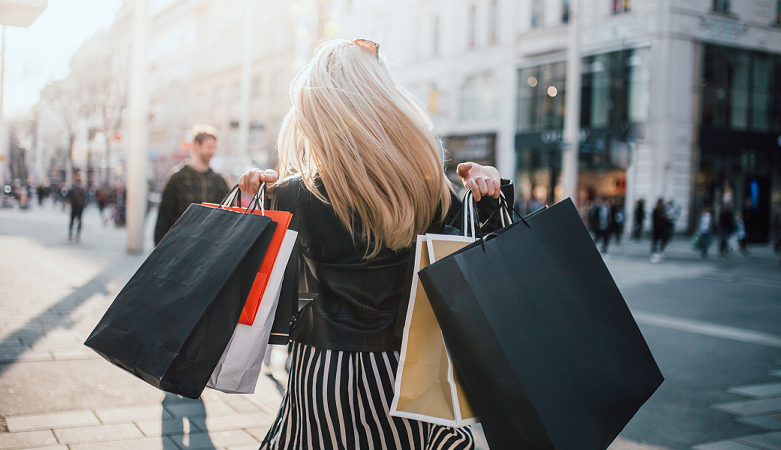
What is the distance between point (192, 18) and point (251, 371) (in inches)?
2061

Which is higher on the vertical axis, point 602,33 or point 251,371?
point 602,33

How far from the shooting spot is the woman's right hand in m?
1.85

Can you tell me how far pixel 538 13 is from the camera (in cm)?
2539

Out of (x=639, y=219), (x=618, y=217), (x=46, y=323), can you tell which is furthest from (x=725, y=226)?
(x=46, y=323)

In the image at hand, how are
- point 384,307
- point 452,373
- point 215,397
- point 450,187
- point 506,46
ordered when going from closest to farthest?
1. point 452,373
2. point 384,307
3. point 450,187
4. point 215,397
5. point 506,46

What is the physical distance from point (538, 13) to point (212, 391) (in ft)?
80.7

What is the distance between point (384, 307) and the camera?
1.74m

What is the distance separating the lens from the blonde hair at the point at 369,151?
1.67 m

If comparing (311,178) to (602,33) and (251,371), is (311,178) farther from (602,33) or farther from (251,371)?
(602,33)

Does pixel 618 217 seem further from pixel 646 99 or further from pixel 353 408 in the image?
pixel 353 408

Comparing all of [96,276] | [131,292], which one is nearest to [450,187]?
[131,292]

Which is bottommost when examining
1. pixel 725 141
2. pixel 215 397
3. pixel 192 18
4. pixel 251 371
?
pixel 215 397

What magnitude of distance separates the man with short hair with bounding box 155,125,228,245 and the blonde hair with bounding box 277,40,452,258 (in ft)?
10.5

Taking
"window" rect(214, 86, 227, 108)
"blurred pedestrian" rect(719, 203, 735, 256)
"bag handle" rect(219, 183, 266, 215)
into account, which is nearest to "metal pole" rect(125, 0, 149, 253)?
"bag handle" rect(219, 183, 266, 215)
